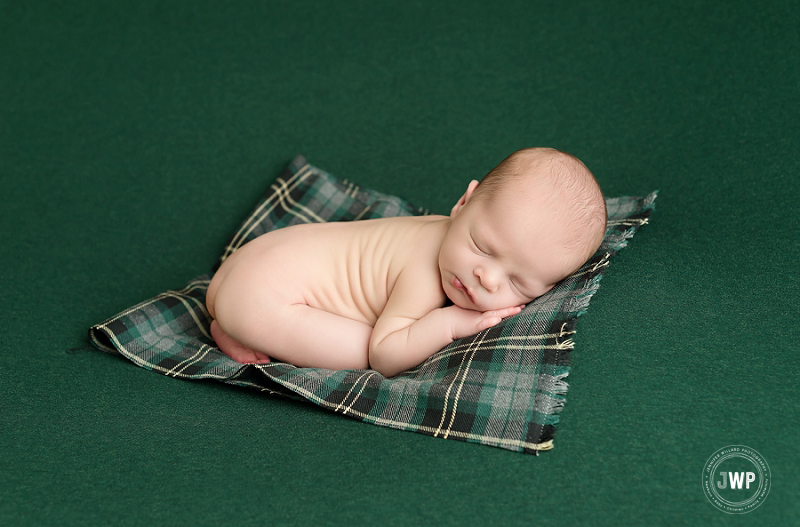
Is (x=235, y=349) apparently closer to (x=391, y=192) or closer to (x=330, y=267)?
(x=330, y=267)

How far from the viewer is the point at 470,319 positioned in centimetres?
130

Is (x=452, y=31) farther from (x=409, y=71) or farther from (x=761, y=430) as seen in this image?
(x=761, y=430)

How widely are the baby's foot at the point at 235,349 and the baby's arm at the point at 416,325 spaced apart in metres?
0.29

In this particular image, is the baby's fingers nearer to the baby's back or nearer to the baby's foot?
the baby's back

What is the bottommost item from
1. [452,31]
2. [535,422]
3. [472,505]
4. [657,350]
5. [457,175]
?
[472,505]

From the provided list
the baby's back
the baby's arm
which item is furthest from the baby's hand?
the baby's back

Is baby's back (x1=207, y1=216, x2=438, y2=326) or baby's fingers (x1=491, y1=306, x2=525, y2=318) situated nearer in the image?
baby's fingers (x1=491, y1=306, x2=525, y2=318)

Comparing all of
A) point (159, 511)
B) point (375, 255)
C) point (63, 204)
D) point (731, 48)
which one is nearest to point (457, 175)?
point (375, 255)

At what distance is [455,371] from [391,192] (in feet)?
3.29

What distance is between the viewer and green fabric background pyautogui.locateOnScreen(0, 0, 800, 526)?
0.95m

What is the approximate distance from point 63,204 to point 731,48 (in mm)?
2090

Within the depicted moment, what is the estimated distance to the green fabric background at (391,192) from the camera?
952 millimetres

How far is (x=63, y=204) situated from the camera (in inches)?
73.7

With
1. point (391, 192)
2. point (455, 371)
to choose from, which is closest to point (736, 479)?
point (455, 371)
